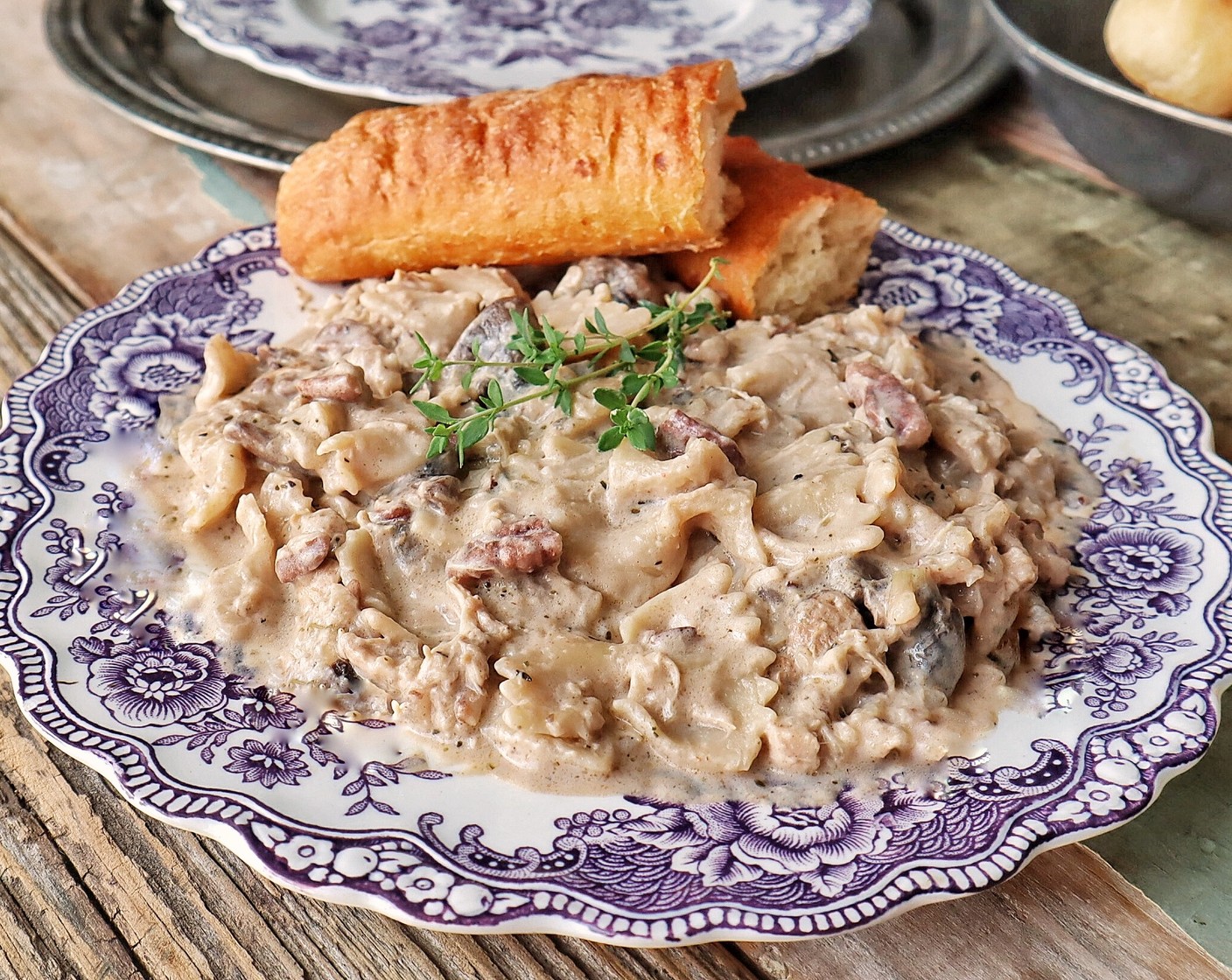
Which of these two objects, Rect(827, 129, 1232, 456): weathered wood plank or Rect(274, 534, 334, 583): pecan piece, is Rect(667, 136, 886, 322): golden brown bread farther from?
Rect(274, 534, 334, 583): pecan piece

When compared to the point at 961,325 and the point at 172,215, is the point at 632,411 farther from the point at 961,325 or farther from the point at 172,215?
the point at 172,215

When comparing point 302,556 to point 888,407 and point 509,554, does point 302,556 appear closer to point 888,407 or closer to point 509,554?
point 509,554

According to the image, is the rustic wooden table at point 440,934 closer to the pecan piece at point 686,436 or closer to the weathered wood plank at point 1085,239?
the pecan piece at point 686,436

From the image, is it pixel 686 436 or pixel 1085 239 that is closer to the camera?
pixel 686 436

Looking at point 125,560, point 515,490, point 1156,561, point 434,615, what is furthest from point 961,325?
point 125,560

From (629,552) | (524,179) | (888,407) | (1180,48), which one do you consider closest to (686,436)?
(629,552)

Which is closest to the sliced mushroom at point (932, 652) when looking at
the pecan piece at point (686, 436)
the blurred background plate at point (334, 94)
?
the pecan piece at point (686, 436)

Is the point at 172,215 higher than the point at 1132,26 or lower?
A: lower

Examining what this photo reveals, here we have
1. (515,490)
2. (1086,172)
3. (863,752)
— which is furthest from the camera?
(1086,172)
